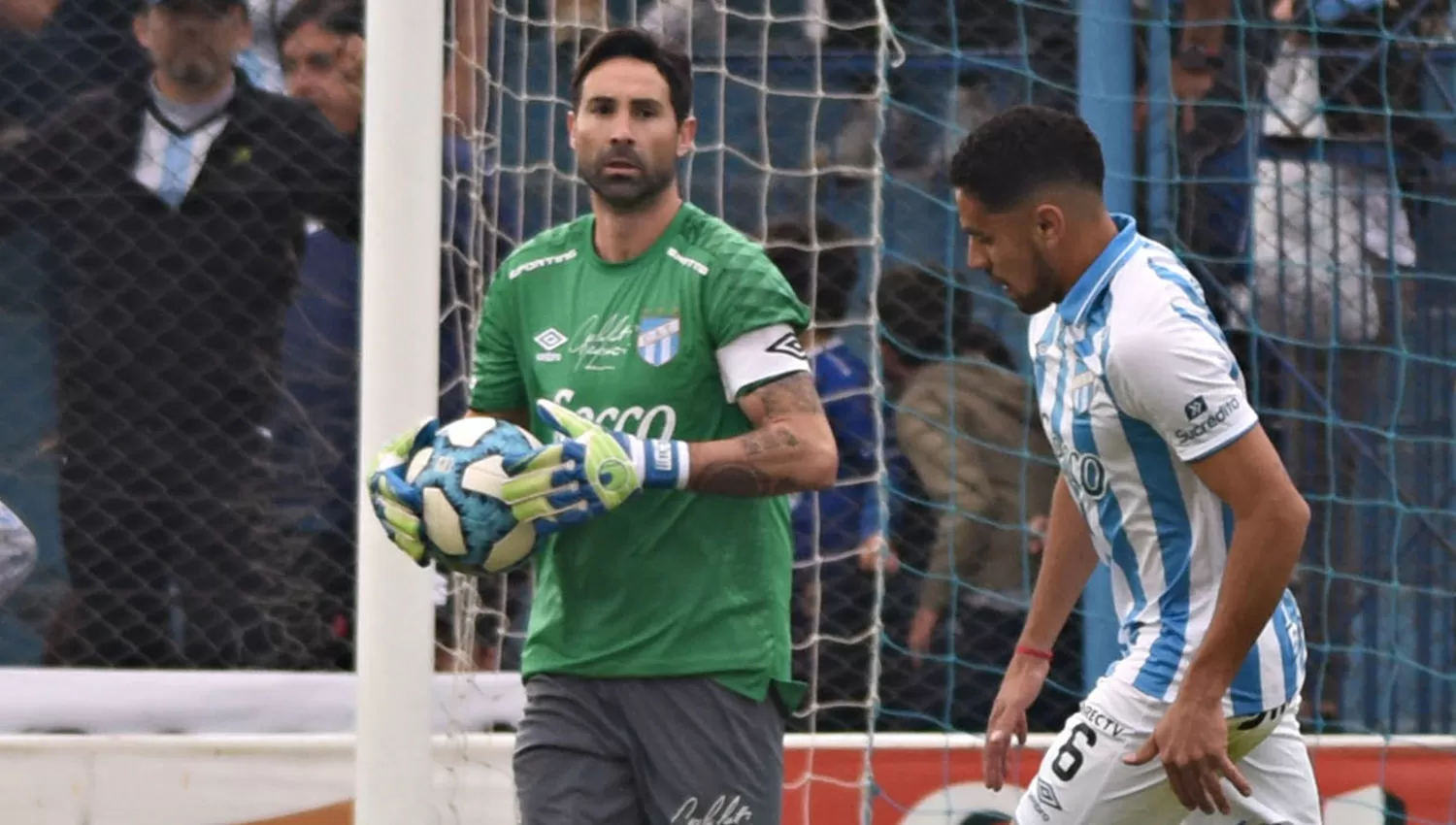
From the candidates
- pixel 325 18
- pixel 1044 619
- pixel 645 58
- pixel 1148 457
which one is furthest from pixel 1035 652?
pixel 325 18

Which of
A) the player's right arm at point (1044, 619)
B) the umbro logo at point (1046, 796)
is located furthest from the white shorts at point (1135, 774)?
the player's right arm at point (1044, 619)

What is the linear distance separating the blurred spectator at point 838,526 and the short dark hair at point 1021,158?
1978mm

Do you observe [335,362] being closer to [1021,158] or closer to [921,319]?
[921,319]

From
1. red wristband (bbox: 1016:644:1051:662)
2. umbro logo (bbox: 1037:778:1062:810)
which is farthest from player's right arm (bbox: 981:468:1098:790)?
umbro logo (bbox: 1037:778:1062:810)

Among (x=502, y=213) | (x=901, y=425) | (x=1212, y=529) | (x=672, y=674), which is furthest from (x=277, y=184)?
(x=1212, y=529)

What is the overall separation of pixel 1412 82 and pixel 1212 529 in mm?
2464

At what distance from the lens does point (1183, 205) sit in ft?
18.1

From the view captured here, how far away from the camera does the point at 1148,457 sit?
3461mm

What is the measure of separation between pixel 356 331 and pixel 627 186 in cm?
192

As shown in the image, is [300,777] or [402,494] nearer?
[402,494]

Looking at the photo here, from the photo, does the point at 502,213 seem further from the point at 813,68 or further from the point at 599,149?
the point at 599,149

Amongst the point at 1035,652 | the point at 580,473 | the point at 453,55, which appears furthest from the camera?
the point at 453,55

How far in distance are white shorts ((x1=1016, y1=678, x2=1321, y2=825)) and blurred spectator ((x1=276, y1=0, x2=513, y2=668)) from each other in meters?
2.23

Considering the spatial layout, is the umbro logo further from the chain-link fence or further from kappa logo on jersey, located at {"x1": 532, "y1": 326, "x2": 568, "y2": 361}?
the chain-link fence
